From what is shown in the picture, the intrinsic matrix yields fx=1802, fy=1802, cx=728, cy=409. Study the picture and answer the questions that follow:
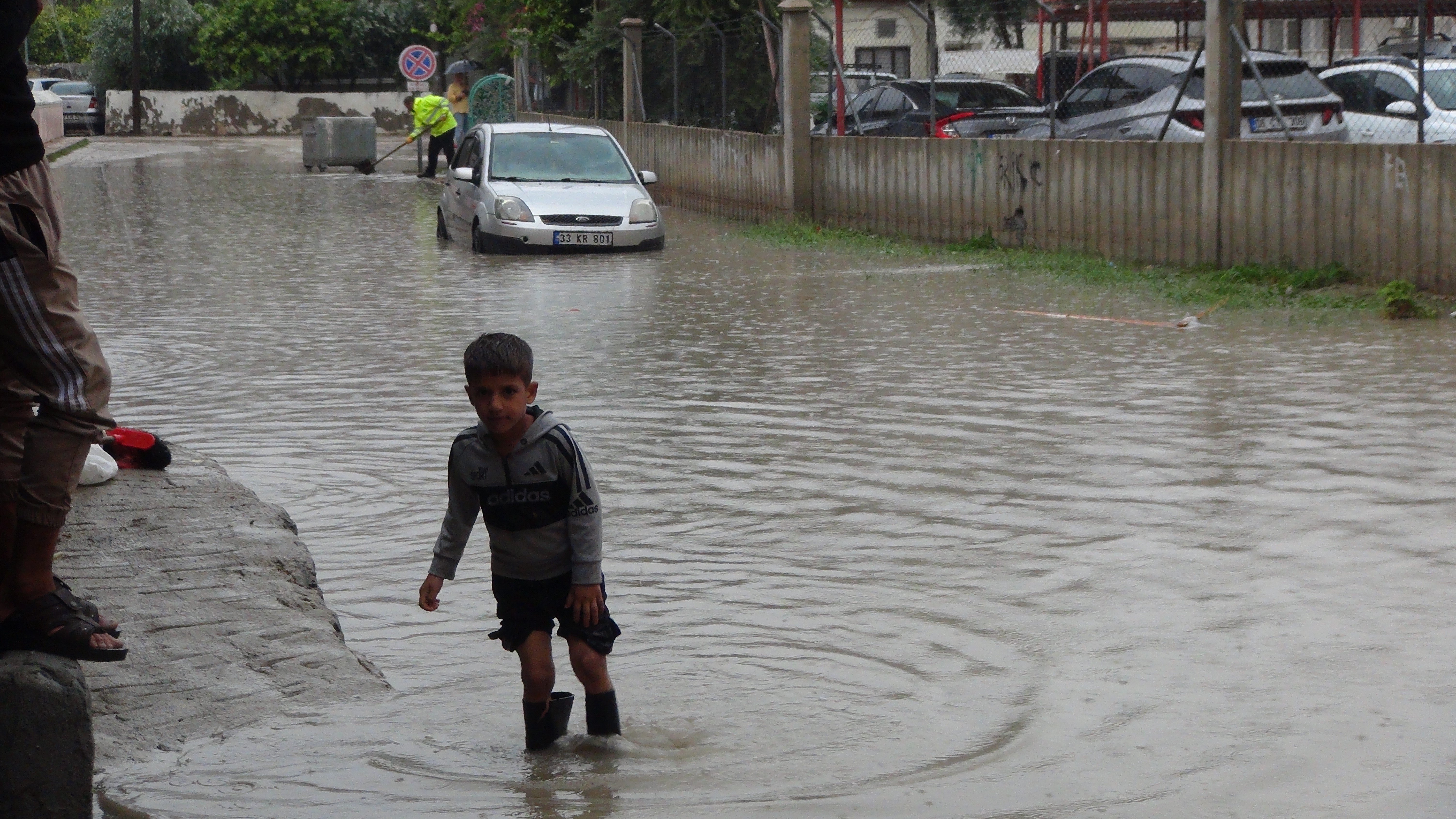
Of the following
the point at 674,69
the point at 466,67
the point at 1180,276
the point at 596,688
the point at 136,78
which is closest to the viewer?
the point at 596,688

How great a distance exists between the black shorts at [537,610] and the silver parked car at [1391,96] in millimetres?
12306

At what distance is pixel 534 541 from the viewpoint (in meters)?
4.08

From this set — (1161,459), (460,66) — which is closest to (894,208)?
(1161,459)

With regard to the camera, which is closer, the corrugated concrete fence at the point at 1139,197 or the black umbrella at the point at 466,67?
the corrugated concrete fence at the point at 1139,197

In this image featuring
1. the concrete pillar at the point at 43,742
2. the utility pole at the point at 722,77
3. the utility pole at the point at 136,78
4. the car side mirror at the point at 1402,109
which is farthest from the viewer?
the utility pole at the point at 136,78

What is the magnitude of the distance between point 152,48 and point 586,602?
58.2 meters

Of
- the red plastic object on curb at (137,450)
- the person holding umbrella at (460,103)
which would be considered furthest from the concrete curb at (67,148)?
the red plastic object on curb at (137,450)

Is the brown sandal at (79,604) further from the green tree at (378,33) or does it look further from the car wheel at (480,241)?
the green tree at (378,33)

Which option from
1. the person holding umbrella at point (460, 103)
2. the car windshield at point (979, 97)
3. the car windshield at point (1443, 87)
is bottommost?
the car windshield at point (1443, 87)

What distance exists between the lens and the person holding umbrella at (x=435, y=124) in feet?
97.9

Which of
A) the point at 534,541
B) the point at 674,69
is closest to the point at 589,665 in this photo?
the point at 534,541

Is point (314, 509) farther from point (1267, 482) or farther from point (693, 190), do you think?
point (693, 190)

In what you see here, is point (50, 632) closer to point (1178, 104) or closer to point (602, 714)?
point (602, 714)

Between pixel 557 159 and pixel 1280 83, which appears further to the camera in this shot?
A: pixel 557 159
